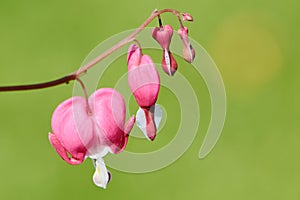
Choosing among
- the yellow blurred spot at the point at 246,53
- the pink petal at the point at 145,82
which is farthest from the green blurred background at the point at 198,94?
the pink petal at the point at 145,82

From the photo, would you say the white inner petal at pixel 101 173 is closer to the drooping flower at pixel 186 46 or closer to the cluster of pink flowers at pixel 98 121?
the cluster of pink flowers at pixel 98 121

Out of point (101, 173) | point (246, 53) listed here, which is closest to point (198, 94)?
point (246, 53)

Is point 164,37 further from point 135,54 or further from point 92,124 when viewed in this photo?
point 92,124

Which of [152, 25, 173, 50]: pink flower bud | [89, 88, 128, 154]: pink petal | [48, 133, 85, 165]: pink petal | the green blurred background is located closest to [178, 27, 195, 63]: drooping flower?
[152, 25, 173, 50]: pink flower bud

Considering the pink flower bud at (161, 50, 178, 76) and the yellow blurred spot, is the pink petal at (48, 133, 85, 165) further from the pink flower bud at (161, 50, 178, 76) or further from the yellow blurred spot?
the yellow blurred spot

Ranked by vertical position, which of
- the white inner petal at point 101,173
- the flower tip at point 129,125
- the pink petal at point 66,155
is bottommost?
the white inner petal at point 101,173

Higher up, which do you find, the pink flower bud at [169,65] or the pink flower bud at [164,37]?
the pink flower bud at [164,37]

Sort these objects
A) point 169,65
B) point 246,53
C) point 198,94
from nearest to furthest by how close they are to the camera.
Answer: point 169,65
point 198,94
point 246,53
